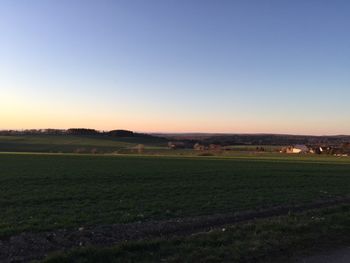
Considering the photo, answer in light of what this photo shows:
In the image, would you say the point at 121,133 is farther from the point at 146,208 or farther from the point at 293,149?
the point at 146,208

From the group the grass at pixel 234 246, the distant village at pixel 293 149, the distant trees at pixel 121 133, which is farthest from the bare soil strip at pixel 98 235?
the distant trees at pixel 121 133

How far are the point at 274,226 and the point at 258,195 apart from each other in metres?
12.0

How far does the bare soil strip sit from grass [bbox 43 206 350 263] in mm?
1427


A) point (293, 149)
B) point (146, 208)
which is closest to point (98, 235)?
point (146, 208)

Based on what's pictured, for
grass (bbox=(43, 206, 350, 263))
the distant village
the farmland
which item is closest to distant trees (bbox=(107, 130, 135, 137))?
the distant village

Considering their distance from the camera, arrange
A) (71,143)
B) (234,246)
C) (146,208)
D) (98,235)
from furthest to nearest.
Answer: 1. (71,143)
2. (146,208)
3. (98,235)
4. (234,246)

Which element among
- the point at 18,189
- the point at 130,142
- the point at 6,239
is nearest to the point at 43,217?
the point at 6,239

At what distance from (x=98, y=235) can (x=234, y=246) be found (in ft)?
14.0

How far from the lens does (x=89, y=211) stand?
17.4 meters

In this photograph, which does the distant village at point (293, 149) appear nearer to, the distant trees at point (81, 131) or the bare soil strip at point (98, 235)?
the distant trees at point (81, 131)

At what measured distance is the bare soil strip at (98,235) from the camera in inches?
420

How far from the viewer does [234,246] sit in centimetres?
989

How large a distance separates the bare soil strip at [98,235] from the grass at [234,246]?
1427 mm

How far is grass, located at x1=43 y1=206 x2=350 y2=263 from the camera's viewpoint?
8.93 meters
